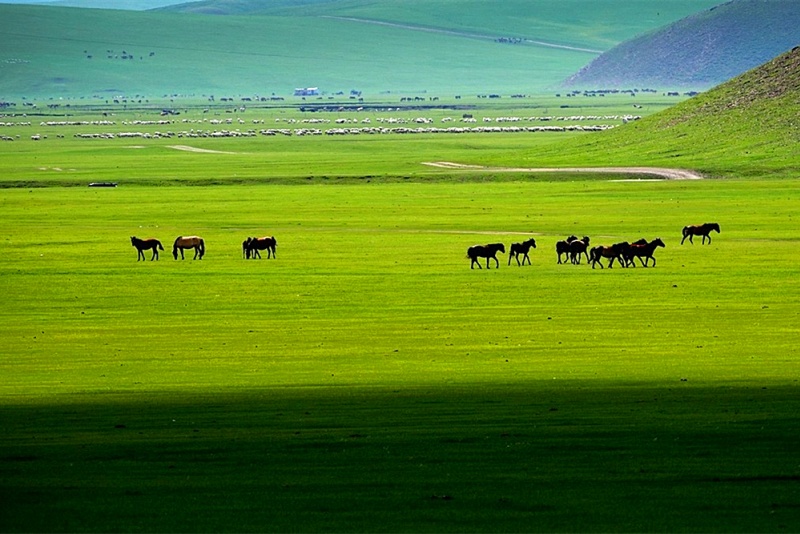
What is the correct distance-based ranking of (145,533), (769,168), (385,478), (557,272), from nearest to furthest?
(145,533) → (385,478) → (557,272) → (769,168)

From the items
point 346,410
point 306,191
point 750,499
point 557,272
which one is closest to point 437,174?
point 306,191

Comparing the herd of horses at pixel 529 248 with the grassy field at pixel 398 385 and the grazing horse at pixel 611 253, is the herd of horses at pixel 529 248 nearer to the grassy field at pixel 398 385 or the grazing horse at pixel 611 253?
the grazing horse at pixel 611 253

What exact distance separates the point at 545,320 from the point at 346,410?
11.2 metres

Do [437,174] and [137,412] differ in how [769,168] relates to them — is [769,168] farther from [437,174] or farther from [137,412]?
[137,412]

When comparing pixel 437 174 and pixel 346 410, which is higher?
pixel 437 174

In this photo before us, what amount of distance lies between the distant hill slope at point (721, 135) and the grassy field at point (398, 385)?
Result: 3507 cm

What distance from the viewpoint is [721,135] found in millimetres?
94688

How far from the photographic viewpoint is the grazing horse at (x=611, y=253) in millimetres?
38812

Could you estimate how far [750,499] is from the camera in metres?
13.4

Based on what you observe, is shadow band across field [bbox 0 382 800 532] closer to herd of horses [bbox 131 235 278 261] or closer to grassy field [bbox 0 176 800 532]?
grassy field [bbox 0 176 800 532]

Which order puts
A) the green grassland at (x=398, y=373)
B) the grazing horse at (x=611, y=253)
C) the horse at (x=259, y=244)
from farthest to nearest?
the horse at (x=259, y=244) → the grazing horse at (x=611, y=253) → the green grassland at (x=398, y=373)

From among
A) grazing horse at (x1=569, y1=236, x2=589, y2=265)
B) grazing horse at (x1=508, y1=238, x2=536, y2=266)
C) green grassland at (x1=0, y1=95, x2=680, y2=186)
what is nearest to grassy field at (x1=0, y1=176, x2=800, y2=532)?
grazing horse at (x1=508, y1=238, x2=536, y2=266)

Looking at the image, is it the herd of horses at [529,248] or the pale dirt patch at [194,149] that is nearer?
the herd of horses at [529,248]

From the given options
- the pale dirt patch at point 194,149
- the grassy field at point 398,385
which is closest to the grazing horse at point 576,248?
the grassy field at point 398,385
